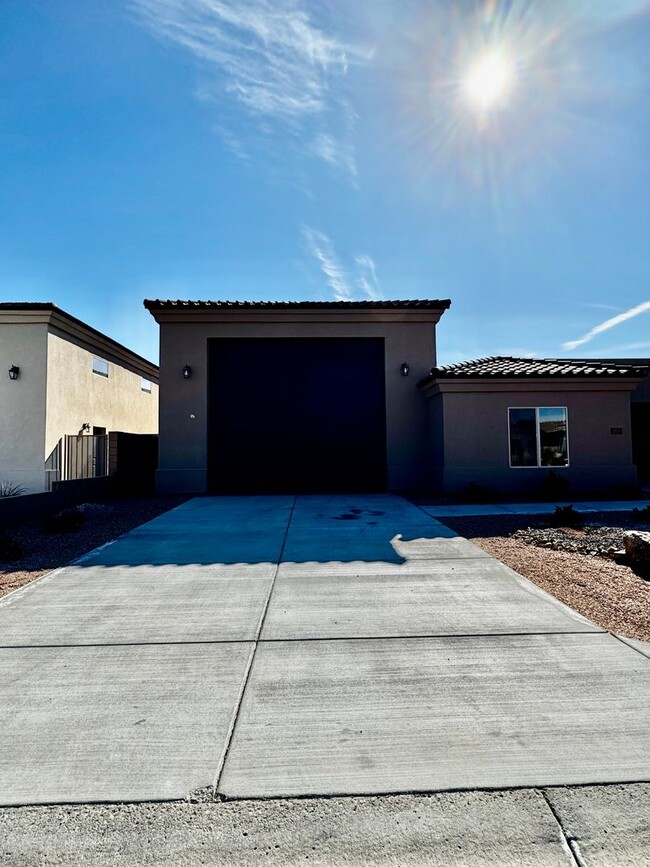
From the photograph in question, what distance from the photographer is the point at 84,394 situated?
13.9 m

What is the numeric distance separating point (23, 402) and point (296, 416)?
22.8 ft

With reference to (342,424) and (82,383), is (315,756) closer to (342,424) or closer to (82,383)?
(342,424)

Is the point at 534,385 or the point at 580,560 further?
the point at 534,385

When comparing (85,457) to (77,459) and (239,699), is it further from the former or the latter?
(239,699)

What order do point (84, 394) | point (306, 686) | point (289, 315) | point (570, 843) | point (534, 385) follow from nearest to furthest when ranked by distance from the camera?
point (570, 843) < point (306, 686) < point (534, 385) < point (84, 394) < point (289, 315)

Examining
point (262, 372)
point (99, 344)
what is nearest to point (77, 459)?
point (99, 344)

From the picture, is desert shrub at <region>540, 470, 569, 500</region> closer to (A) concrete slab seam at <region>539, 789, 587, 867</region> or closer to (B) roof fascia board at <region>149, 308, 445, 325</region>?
(B) roof fascia board at <region>149, 308, 445, 325</region>

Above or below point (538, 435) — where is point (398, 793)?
below

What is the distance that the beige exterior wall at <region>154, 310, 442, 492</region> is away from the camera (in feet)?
46.0

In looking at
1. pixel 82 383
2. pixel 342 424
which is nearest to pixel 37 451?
pixel 82 383

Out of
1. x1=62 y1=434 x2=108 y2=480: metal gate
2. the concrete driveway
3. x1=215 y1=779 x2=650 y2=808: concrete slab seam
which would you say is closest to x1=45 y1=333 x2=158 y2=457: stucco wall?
x1=62 y1=434 x2=108 y2=480: metal gate

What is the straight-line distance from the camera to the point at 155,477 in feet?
46.3

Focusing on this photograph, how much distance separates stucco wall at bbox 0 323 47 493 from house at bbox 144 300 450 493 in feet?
10.2

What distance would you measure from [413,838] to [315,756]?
0.68 m
